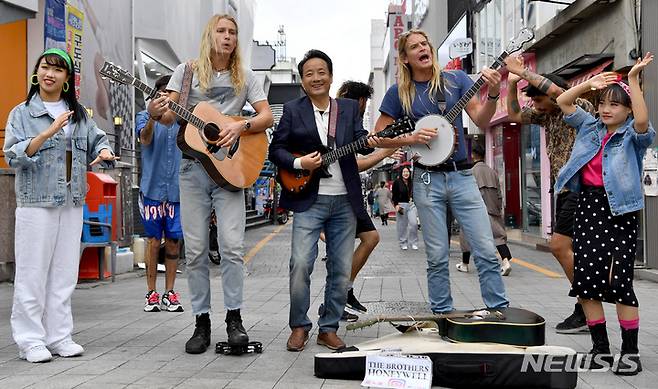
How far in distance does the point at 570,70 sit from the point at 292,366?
10555 millimetres

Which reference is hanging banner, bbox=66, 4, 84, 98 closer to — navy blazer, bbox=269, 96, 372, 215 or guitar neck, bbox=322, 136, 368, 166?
navy blazer, bbox=269, 96, 372, 215

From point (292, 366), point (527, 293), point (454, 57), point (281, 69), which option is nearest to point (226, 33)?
point (292, 366)

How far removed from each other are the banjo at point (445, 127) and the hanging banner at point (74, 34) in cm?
696

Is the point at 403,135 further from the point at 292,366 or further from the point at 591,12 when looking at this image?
the point at 591,12

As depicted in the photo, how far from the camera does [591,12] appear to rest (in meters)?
12.4

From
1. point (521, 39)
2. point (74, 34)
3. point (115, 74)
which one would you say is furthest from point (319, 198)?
point (74, 34)

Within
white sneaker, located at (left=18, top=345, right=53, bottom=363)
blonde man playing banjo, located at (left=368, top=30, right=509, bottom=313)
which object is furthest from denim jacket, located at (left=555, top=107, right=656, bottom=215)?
white sneaker, located at (left=18, top=345, right=53, bottom=363)

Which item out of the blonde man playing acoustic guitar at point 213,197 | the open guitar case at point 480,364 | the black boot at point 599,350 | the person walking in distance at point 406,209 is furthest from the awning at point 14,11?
the person walking in distance at point 406,209

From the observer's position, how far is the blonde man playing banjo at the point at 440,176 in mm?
4387

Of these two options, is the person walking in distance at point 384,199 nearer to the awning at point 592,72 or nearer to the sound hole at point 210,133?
the awning at point 592,72

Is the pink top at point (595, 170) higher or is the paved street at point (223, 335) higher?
the pink top at point (595, 170)

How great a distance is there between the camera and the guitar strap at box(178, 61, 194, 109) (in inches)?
172

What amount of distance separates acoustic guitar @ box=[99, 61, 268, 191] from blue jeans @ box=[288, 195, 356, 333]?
1.57 ft

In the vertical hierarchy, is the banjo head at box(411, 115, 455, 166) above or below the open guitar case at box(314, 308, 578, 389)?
above
